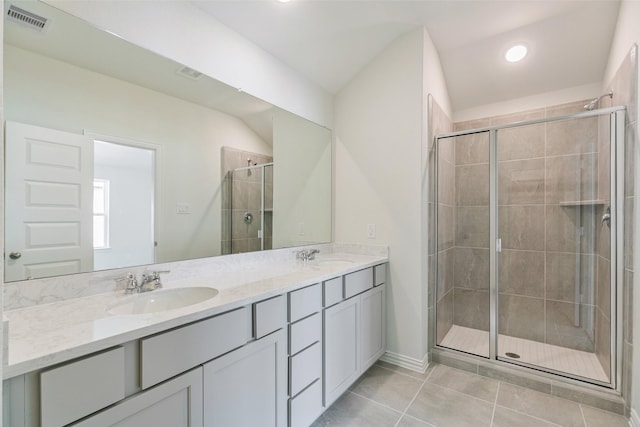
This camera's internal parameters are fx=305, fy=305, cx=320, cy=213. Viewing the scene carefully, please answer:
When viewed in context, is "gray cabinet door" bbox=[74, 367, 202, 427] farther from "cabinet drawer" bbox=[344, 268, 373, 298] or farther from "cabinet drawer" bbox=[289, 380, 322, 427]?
"cabinet drawer" bbox=[344, 268, 373, 298]

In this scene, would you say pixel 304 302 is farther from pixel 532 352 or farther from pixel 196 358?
pixel 532 352

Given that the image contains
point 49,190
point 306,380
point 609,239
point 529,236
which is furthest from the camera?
point 529,236

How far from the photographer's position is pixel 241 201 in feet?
6.82

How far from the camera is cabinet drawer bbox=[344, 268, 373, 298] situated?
1996mm

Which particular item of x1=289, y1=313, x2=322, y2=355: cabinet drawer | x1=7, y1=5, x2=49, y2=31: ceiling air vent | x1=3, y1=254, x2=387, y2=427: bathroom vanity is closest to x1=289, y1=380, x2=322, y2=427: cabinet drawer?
x1=3, y1=254, x2=387, y2=427: bathroom vanity

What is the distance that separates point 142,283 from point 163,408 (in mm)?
620

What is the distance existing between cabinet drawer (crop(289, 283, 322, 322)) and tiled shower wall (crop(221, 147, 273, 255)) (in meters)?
0.62

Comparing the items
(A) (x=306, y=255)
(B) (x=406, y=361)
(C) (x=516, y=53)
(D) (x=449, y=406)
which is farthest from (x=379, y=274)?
(C) (x=516, y=53)

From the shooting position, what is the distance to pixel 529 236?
263 cm

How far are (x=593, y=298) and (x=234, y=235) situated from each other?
2660 mm

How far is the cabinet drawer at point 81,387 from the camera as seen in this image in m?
0.82

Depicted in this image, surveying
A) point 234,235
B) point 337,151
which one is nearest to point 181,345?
point 234,235

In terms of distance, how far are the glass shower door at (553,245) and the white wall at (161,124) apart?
2.15 metres

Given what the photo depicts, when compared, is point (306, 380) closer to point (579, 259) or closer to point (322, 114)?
point (322, 114)
